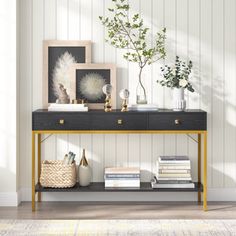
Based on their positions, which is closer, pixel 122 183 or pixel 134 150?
pixel 122 183

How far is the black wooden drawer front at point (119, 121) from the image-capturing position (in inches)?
209

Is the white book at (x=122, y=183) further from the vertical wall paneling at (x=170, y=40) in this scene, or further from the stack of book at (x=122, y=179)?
the vertical wall paneling at (x=170, y=40)

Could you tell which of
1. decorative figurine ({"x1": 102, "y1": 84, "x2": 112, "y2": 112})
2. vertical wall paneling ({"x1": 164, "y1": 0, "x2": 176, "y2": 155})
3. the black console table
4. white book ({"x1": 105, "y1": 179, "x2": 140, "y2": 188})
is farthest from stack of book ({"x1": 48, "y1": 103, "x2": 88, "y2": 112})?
vertical wall paneling ({"x1": 164, "y1": 0, "x2": 176, "y2": 155})

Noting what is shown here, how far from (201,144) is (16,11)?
6.36ft

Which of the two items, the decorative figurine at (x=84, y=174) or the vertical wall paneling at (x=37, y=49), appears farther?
the vertical wall paneling at (x=37, y=49)

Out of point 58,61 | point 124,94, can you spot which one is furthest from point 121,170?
point 58,61

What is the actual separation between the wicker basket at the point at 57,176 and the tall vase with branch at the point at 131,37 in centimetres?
90

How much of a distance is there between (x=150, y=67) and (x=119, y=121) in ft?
2.18

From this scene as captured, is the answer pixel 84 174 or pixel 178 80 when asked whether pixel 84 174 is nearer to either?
pixel 84 174

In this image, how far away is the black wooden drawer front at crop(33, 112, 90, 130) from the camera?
17.4 ft

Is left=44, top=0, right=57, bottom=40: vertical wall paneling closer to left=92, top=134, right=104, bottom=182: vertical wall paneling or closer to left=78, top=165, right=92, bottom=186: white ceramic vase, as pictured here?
left=92, top=134, right=104, bottom=182: vertical wall paneling

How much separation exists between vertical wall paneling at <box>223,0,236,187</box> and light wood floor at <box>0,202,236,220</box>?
0.31 m

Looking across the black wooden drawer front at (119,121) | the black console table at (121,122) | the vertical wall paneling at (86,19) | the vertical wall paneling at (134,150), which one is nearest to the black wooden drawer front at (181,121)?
the black console table at (121,122)

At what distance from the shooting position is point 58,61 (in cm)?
568
